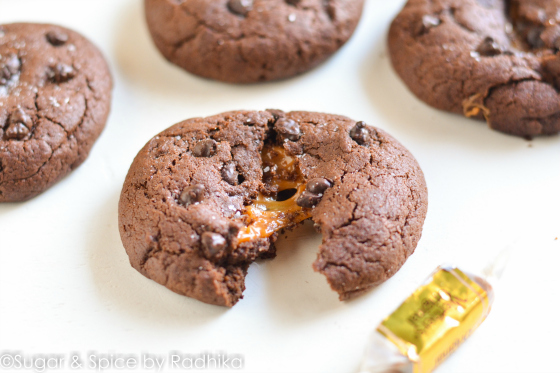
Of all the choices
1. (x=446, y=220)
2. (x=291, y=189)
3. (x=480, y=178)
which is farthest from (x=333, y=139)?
(x=480, y=178)

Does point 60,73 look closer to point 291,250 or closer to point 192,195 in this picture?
point 192,195

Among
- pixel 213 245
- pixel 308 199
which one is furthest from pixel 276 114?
pixel 213 245

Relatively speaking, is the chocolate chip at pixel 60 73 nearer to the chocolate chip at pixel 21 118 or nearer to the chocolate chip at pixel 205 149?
the chocolate chip at pixel 21 118

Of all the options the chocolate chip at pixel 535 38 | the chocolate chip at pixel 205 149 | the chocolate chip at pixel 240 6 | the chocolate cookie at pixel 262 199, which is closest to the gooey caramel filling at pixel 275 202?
the chocolate cookie at pixel 262 199

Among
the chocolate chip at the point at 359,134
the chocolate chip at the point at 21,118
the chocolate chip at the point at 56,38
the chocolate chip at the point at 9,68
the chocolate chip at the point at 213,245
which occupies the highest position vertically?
the chocolate chip at the point at 359,134

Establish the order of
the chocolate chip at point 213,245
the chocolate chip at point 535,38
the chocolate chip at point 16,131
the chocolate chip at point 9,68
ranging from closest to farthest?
the chocolate chip at point 213,245 → the chocolate chip at point 16,131 → the chocolate chip at point 9,68 → the chocolate chip at point 535,38

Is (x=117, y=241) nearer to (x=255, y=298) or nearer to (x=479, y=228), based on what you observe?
(x=255, y=298)
